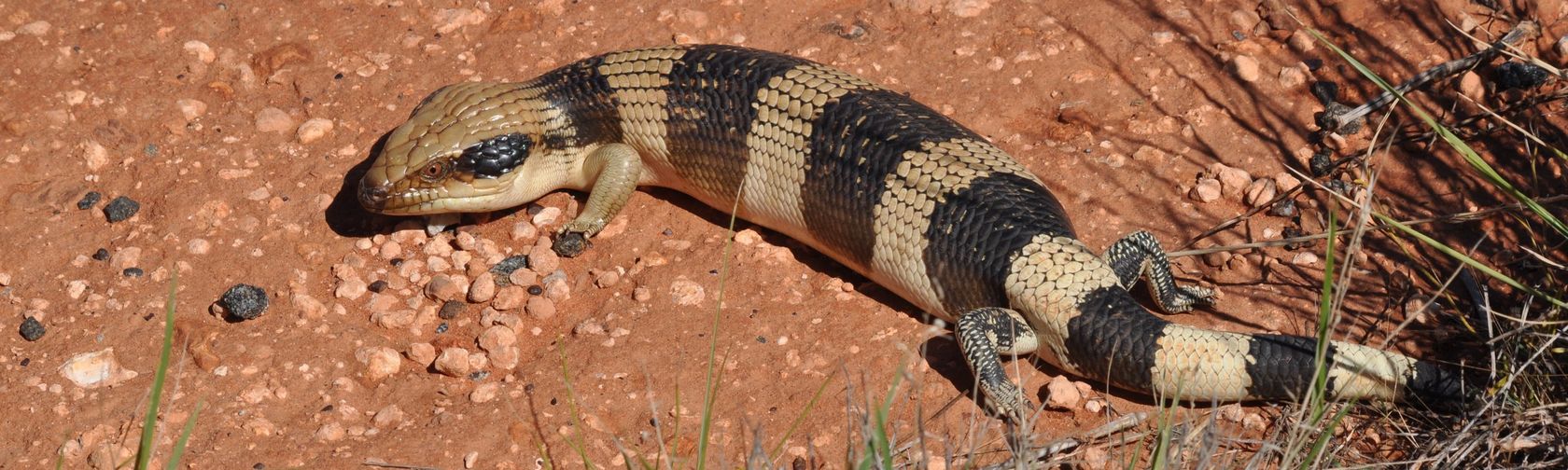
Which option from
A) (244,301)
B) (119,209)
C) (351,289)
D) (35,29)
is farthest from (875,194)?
(35,29)

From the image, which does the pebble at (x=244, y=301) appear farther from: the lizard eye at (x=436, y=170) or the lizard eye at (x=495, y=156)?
the lizard eye at (x=495, y=156)

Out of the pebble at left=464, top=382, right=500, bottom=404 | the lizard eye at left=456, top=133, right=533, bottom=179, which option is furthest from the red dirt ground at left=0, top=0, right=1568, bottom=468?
the lizard eye at left=456, top=133, right=533, bottom=179

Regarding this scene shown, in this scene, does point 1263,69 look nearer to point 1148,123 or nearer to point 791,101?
point 1148,123

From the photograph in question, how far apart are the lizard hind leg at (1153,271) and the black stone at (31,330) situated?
378 cm

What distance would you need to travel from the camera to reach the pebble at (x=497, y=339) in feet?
14.4

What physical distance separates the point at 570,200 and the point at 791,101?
46.7 inches

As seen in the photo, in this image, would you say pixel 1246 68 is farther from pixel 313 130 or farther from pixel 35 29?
pixel 35 29

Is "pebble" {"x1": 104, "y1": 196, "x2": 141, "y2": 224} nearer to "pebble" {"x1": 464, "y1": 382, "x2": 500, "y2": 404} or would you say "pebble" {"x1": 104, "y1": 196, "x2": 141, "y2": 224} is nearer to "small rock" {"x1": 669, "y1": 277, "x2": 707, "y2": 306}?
"pebble" {"x1": 464, "y1": 382, "x2": 500, "y2": 404}

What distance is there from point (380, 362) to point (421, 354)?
14cm

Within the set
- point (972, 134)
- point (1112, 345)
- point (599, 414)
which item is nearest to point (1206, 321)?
point (1112, 345)

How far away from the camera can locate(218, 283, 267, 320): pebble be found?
14.9ft

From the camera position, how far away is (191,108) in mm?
5590

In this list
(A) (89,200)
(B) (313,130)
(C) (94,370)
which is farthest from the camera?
(B) (313,130)

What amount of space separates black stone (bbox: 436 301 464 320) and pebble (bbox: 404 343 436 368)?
0.21 m
